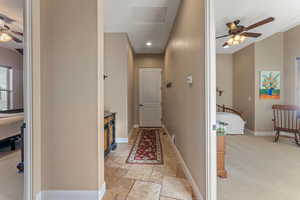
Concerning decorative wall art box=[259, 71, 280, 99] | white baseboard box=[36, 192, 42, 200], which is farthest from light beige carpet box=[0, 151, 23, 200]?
decorative wall art box=[259, 71, 280, 99]

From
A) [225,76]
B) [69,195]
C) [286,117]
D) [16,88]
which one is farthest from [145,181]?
[225,76]

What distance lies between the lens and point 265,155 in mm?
3035

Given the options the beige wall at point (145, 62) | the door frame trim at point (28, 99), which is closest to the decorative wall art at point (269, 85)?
the beige wall at point (145, 62)

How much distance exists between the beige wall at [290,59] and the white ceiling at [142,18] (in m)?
3.54

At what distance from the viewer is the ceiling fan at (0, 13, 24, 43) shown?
1556 mm

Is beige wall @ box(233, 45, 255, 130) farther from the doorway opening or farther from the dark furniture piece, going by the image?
the doorway opening

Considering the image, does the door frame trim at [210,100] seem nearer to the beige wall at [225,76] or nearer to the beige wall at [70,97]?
the beige wall at [70,97]

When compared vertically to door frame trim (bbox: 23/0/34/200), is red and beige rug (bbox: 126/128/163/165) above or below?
below

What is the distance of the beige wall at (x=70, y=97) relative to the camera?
1.74m

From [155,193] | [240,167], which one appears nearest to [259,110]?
[240,167]

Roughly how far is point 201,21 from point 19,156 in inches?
95.3

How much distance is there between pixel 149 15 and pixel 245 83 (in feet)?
13.4

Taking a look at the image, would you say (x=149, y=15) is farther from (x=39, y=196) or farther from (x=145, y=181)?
(x=39, y=196)

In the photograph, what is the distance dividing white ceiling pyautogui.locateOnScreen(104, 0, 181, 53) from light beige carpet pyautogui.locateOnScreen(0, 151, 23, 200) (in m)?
2.71
